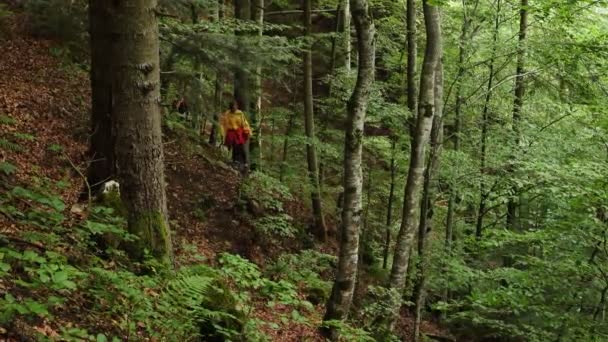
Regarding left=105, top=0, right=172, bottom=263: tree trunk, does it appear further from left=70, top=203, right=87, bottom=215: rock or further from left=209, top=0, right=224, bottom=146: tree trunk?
left=209, top=0, right=224, bottom=146: tree trunk

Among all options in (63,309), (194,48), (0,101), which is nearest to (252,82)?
(194,48)

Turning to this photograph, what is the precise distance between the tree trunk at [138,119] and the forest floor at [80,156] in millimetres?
3053

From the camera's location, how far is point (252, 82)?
39.3 feet

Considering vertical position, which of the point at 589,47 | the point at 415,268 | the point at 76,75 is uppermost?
the point at 589,47

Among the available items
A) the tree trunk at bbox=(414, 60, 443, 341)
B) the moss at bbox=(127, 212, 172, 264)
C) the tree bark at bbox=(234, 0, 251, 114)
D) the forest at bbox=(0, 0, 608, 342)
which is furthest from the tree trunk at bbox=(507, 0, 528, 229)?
the moss at bbox=(127, 212, 172, 264)

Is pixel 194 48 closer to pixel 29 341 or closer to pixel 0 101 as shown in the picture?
pixel 0 101

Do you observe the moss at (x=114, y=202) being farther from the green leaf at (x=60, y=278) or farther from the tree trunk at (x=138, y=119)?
the green leaf at (x=60, y=278)

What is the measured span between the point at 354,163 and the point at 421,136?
2.47m

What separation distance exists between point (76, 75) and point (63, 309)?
30.2 ft

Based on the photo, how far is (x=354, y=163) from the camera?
7148mm

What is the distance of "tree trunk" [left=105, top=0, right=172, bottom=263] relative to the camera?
15.6 feet

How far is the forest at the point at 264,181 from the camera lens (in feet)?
13.9

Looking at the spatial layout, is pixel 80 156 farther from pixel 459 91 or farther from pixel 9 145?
pixel 459 91

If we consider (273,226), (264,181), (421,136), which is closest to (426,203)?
(421,136)
